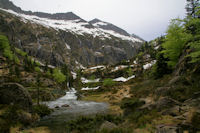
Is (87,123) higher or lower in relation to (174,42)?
lower

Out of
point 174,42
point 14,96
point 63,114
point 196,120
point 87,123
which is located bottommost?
point 63,114

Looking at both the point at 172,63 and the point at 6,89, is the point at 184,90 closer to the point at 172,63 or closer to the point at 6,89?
the point at 172,63

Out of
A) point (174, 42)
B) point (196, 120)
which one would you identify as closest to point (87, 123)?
point (196, 120)

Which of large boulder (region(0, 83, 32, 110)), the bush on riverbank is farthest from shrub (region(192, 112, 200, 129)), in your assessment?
large boulder (region(0, 83, 32, 110))

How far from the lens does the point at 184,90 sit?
38.9ft

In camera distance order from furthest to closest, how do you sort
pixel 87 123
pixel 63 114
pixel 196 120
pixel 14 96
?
pixel 63 114
pixel 14 96
pixel 87 123
pixel 196 120

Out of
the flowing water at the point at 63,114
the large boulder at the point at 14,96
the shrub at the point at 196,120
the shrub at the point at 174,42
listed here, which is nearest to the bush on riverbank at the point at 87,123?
the flowing water at the point at 63,114

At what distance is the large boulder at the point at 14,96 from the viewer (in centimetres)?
1762

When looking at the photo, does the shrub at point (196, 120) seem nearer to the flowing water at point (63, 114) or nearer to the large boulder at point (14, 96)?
the flowing water at point (63, 114)

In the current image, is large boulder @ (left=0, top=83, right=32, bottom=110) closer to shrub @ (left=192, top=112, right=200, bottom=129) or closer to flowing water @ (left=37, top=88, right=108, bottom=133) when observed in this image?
flowing water @ (left=37, top=88, right=108, bottom=133)

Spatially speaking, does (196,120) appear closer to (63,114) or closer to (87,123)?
(87,123)

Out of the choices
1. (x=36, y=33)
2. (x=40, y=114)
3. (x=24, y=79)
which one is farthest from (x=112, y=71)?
(x=36, y=33)

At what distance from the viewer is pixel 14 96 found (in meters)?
18.0

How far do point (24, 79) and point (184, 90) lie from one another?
187 ft
